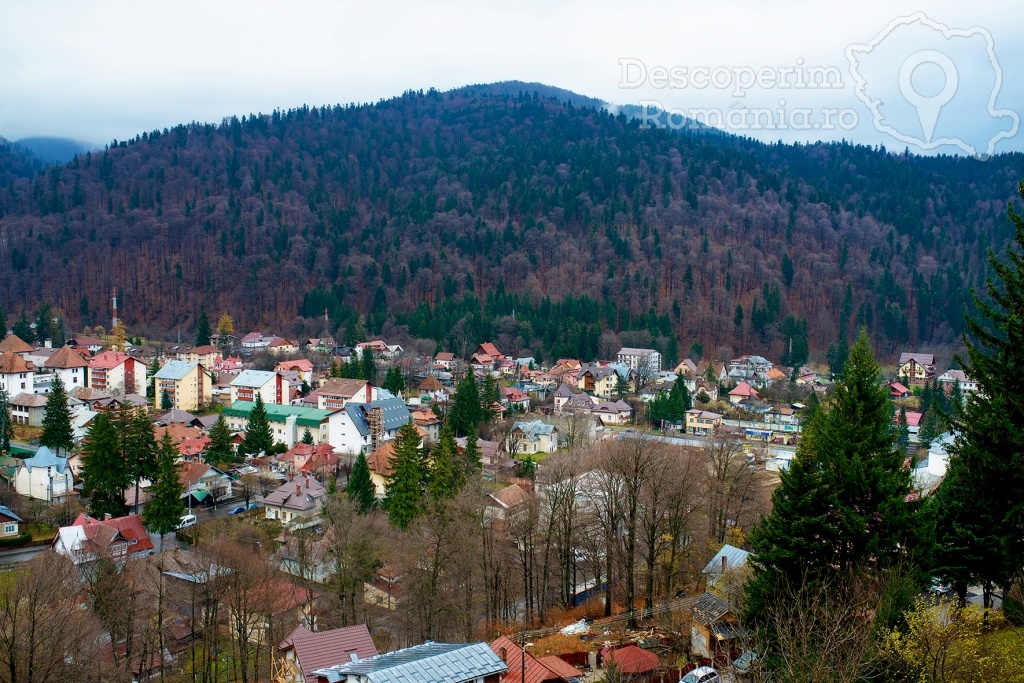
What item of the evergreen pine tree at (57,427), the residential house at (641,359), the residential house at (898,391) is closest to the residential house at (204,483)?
the evergreen pine tree at (57,427)

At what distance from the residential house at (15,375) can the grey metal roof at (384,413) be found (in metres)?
18.1

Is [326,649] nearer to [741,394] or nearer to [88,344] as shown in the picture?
[741,394]

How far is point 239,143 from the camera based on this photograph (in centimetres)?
12138

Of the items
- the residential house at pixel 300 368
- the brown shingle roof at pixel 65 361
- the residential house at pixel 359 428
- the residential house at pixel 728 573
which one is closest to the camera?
the residential house at pixel 728 573

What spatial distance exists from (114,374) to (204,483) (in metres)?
19.5

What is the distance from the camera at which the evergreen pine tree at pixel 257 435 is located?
3612 cm

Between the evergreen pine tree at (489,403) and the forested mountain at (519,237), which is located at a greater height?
the forested mountain at (519,237)

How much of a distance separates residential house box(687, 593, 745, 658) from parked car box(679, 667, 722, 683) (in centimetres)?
136

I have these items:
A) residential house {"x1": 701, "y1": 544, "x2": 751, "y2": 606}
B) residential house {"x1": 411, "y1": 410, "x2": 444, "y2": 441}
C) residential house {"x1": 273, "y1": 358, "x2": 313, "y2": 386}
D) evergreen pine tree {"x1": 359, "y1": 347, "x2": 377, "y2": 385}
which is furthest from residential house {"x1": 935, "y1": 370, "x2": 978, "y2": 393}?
residential house {"x1": 273, "y1": 358, "x2": 313, "y2": 386}

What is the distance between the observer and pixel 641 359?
198 feet

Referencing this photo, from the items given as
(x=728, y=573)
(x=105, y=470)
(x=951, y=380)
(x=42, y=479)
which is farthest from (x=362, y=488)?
(x=951, y=380)

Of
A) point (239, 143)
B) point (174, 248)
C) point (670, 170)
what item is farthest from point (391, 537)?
point (239, 143)

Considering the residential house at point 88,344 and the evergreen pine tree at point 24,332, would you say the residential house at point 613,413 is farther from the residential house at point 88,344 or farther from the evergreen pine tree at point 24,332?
the evergreen pine tree at point 24,332

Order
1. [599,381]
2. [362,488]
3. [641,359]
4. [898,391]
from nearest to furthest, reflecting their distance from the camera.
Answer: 1. [362,488]
2. [898,391]
3. [599,381]
4. [641,359]
